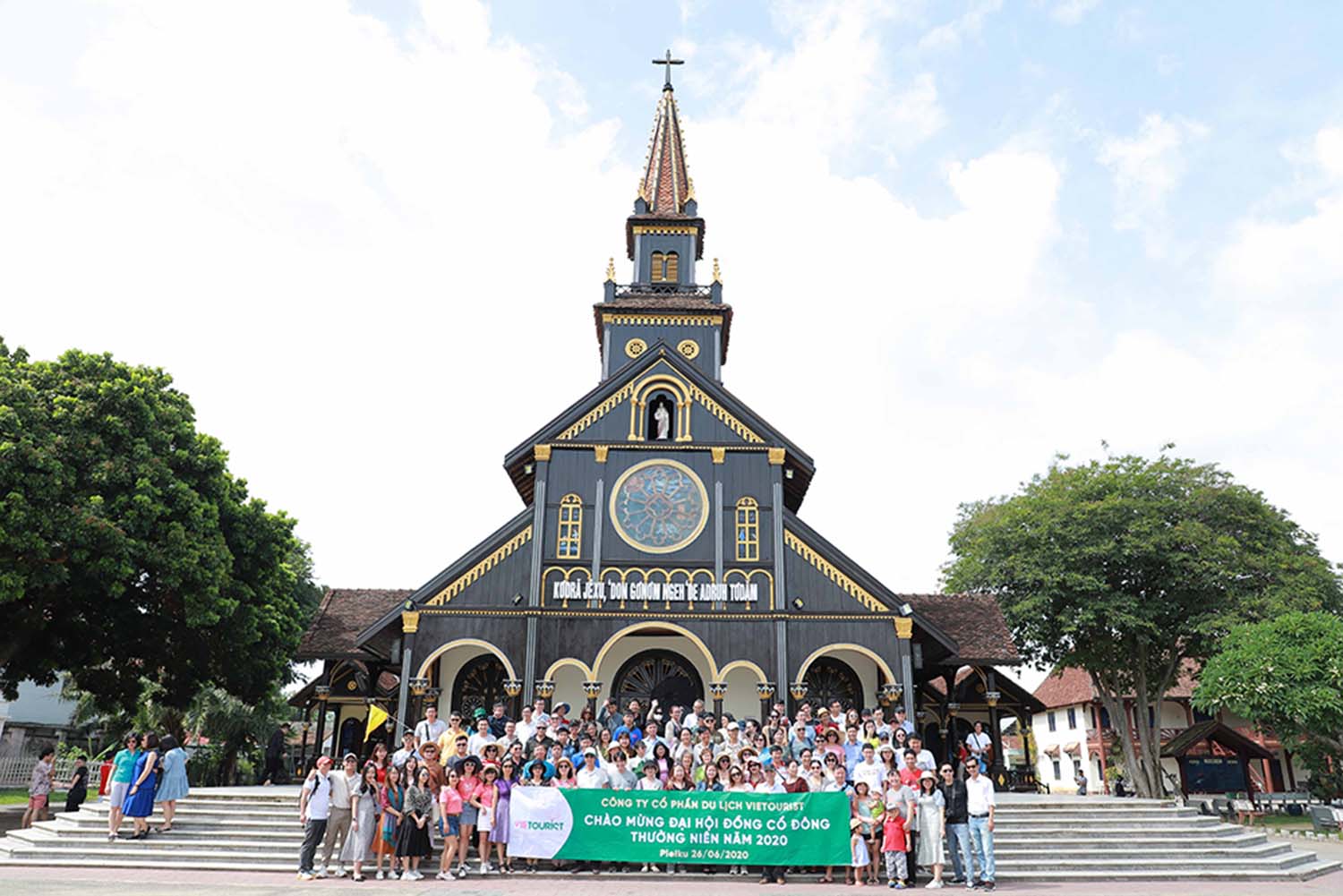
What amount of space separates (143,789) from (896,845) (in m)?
11.5

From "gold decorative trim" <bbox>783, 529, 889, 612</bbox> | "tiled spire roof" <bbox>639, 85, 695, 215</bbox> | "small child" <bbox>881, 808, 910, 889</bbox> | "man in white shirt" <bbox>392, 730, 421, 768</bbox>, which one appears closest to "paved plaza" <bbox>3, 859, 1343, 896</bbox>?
"small child" <bbox>881, 808, 910, 889</bbox>

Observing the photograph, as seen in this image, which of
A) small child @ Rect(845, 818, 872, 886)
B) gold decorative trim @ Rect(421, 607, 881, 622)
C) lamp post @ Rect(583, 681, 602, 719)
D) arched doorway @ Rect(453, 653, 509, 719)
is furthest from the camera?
arched doorway @ Rect(453, 653, 509, 719)

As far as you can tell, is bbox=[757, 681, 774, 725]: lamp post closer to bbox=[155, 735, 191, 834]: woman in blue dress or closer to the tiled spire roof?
bbox=[155, 735, 191, 834]: woman in blue dress

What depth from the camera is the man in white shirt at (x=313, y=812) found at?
1251 centimetres

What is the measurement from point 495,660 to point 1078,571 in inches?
837

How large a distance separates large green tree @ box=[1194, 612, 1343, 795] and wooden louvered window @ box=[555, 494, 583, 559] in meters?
18.8

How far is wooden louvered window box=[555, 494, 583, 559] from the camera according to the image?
2177cm

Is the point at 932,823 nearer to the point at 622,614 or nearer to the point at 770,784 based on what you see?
the point at 770,784

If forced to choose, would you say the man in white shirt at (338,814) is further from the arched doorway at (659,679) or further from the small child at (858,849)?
the arched doorway at (659,679)

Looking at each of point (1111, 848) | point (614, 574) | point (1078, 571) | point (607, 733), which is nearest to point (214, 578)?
point (614, 574)

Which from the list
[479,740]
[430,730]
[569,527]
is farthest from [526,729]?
[569,527]

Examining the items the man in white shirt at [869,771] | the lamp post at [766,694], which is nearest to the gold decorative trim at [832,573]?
the lamp post at [766,694]

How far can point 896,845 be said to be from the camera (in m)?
12.1

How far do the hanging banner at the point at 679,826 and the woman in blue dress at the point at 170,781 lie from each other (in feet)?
19.7
